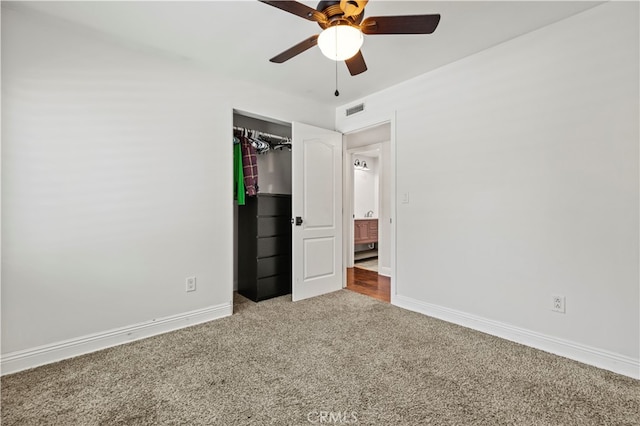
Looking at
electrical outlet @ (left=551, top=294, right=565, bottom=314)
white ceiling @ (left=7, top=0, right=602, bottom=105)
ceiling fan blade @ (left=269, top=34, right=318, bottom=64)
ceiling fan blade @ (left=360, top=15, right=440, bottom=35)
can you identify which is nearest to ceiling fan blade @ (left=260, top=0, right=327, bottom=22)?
ceiling fan blade @ (left=269, top=34, right=318, bottom=64)

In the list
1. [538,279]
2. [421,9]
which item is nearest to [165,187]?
[421,9]

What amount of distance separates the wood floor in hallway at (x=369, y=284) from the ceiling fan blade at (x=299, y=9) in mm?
2850

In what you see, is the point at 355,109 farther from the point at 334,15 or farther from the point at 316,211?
the point at 334,15

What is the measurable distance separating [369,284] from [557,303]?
225 cm

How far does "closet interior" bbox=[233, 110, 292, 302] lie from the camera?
3.29 m

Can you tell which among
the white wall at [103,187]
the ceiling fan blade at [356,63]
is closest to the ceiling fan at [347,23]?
the ceiling fan blade at [356,63]

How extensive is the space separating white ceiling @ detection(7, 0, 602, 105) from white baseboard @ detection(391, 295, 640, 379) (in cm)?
233

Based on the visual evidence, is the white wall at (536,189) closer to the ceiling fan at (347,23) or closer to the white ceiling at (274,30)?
the white ceiling at (274,30)

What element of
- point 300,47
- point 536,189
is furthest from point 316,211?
point 536,189

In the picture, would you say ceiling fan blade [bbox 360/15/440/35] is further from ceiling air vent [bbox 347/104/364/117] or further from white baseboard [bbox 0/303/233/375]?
white baseboard [bbox 0/303/233/375]

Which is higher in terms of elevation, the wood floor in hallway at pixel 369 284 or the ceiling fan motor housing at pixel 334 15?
the ceiling fan motor housing at pixel 334 15

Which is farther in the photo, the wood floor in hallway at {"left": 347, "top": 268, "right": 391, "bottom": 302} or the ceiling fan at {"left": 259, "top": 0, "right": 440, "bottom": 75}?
the wood floor in hallway at {"left": 347, "top": 268, "right": 391, "bottom": 302}

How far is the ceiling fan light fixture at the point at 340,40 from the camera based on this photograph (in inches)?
59.4

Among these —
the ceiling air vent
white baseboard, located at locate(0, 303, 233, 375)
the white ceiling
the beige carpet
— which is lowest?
the beige carpet
